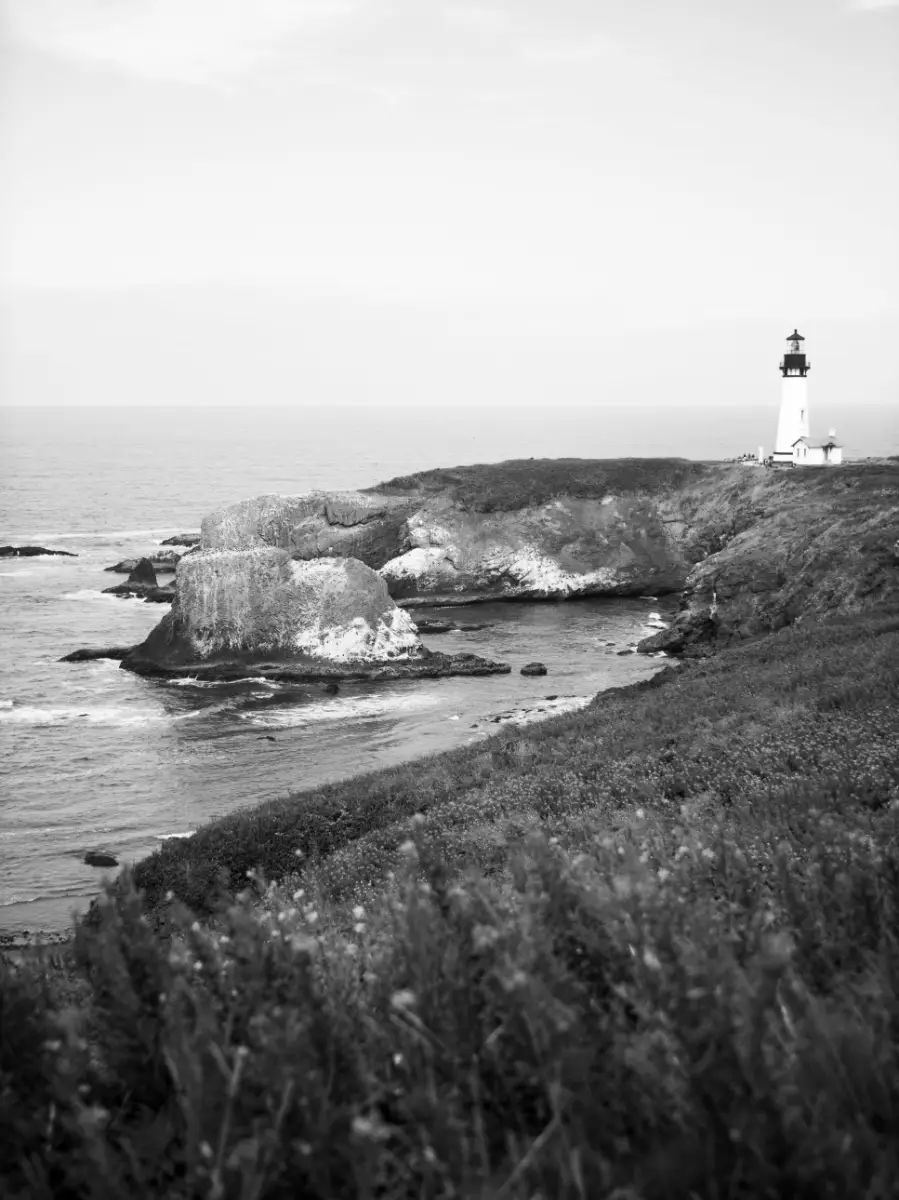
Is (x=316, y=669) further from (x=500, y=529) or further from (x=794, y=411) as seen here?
(x=794, y=411)

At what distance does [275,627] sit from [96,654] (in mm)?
9951

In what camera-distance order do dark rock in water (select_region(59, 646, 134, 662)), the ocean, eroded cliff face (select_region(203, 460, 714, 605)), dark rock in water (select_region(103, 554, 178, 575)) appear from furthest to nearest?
dark rock in water (select_region(103, 554, 178, 575)) < eroded cliff face (select_region(203, 460, 714, 605)) < dark rock in water (select_region(59, 646, 134, 662)) < the ocean

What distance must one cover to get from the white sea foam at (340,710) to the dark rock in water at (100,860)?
51.7 ft

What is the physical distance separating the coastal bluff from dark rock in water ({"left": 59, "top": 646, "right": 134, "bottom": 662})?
20.0 meters

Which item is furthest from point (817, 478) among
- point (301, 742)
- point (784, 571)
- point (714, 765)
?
point (714, 765)

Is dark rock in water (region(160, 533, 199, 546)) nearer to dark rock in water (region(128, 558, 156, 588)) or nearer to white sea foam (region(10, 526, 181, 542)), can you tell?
white sea foam (region(10, 526, 181, 542))

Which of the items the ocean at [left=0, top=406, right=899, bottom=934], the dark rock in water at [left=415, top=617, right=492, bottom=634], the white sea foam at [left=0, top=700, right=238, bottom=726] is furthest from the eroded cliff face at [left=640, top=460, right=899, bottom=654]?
the white sea foam at [left=0, top=700, right=238, bottom=726]

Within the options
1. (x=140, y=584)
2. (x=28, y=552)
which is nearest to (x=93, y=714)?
(x=140, y=584)

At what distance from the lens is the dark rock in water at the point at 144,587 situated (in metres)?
77.3

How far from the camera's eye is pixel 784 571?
60.2 meters

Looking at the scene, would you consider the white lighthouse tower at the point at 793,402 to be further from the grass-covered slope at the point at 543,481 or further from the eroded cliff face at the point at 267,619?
the eroded cliff face at the point at 267,619

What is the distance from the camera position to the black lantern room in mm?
96125

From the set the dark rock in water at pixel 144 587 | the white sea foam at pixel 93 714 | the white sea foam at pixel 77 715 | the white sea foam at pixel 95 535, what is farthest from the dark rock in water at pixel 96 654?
the white sea foam at pixel 95 535

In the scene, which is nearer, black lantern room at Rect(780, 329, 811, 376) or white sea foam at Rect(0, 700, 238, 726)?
white sea foam at Rect(0, 700, 238, 726)
